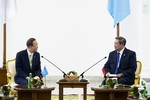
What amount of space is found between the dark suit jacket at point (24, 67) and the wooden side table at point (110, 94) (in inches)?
57.7

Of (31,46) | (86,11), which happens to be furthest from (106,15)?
(31,46)

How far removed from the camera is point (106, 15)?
1110cm

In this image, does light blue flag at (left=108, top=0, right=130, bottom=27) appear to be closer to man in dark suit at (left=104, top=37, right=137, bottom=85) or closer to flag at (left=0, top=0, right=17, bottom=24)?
man in dark suit at (left=104, top=37, right=137, bottom=85)

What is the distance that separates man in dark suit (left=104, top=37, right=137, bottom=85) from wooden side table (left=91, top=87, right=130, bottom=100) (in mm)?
867

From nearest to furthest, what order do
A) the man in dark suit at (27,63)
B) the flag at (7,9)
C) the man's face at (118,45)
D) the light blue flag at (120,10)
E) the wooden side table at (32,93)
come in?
1. the wooden side table at (32,93)
2. the man in dark suit at (27,63)
3. the man's face at (118,45)
4. the light blue flag at (120,10)
5. the flag at (7,9)

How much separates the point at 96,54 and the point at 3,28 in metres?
2.63

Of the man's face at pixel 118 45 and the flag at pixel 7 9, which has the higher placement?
the flag at pixel 7 9

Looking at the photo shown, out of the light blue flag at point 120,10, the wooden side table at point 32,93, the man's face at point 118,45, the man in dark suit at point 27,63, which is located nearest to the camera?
the wooden side table at point 32,93

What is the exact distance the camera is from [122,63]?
742cm

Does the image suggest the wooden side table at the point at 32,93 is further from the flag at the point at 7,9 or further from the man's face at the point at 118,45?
the flag at the point at 7,9

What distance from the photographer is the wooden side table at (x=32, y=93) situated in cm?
614

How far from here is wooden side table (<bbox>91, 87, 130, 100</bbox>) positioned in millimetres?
6152

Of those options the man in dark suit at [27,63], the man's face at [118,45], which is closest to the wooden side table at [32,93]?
the man in dark suit at [27,63]

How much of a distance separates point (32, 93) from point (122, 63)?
201 cm
